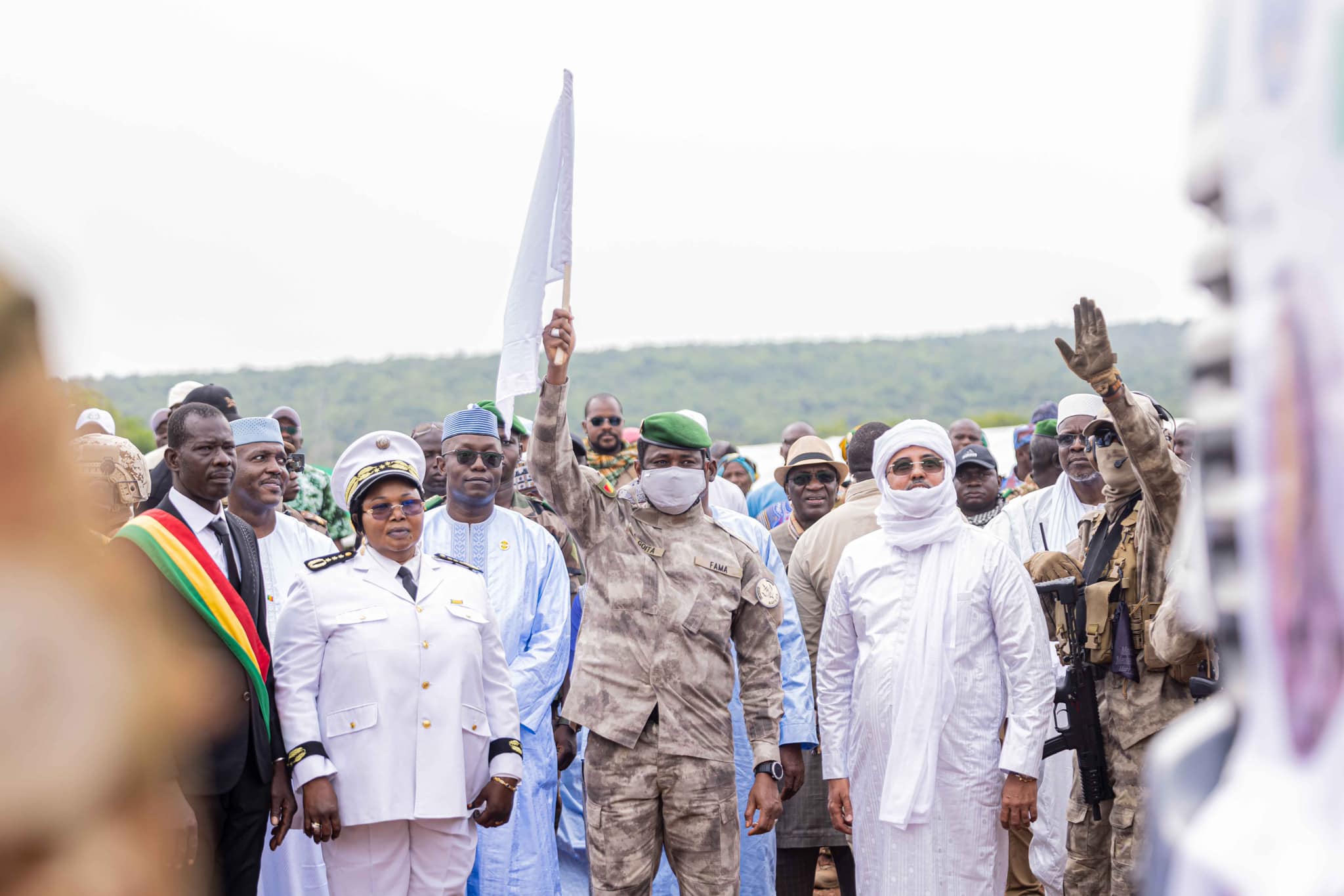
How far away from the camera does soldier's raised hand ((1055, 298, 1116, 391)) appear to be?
4.98m

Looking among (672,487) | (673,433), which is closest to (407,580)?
(672,487)

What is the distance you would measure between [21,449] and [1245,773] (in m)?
0.90

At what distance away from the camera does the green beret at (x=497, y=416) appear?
7.05 meters

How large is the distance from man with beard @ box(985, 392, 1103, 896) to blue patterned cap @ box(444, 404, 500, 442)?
271cm

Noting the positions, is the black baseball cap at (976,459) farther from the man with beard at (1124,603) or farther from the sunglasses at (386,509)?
the sunglasses at (386,509)

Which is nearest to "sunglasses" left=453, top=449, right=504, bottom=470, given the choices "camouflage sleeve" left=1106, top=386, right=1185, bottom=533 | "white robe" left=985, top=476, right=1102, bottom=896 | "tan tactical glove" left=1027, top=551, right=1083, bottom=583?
"white robe" left=985, top=476, right=1102, bottom=896

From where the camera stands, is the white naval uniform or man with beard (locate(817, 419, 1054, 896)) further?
man with beard (locate(817, 419, 1054, 896))

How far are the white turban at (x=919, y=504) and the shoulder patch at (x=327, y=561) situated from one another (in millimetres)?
2235

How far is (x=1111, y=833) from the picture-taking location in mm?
5469

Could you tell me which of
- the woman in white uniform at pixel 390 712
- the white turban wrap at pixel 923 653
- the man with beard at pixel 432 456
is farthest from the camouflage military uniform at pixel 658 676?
the man with beard at pixel 432 456

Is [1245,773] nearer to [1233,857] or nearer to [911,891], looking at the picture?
[1233,857]

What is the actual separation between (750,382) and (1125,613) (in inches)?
3615

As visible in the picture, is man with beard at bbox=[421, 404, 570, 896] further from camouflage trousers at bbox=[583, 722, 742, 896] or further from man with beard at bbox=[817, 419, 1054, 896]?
man with beard at bbox=[817, 419, 1054, 896]

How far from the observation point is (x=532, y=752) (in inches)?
254
